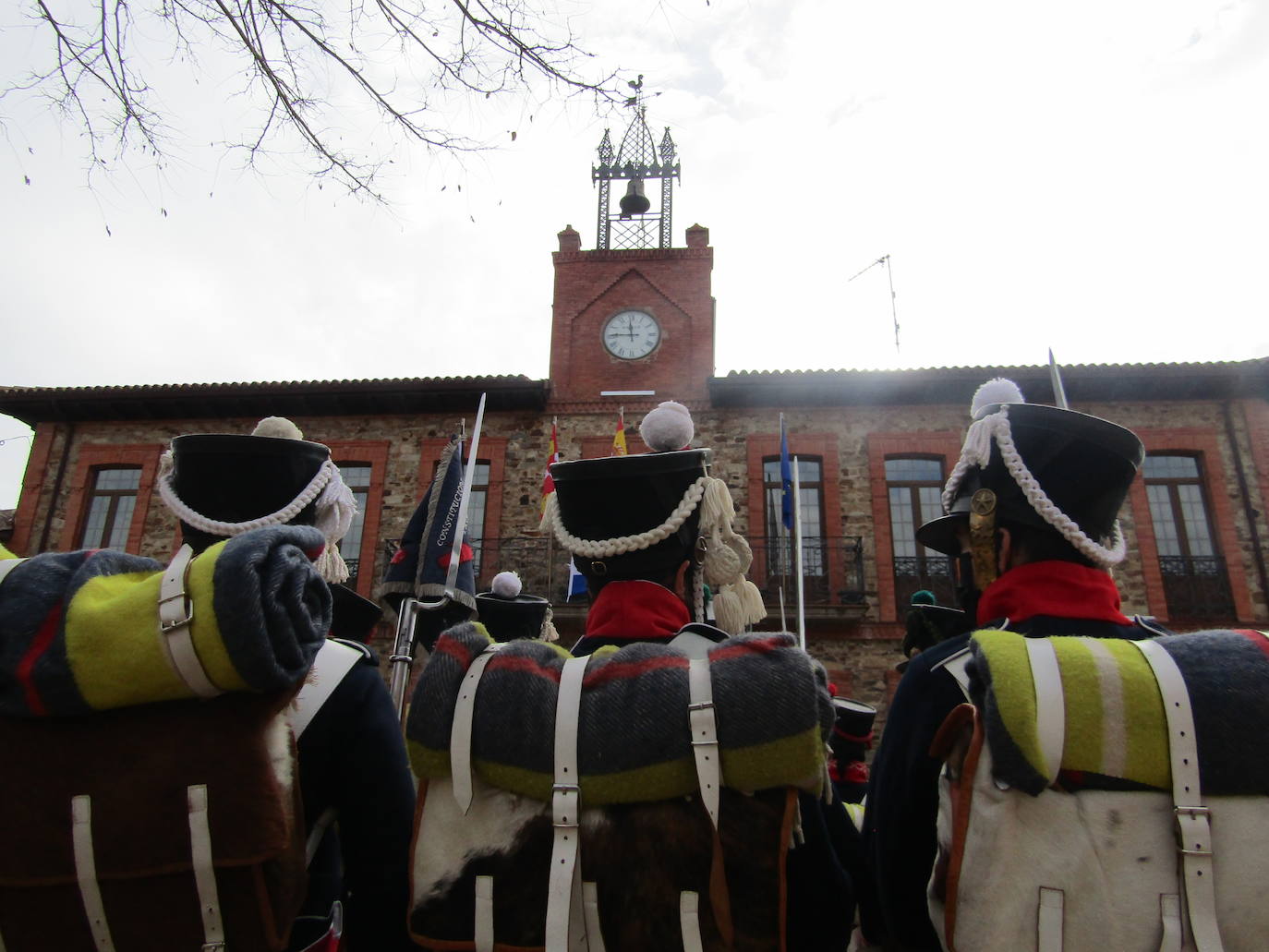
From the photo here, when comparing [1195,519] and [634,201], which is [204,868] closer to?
[1195,519]

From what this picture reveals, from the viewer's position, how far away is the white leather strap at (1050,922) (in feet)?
4.54

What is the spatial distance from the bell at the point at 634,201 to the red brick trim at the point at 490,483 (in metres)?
5.81

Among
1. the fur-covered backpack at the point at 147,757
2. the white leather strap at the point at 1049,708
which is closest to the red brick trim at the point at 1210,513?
the white leather strap at the point at 1049,708

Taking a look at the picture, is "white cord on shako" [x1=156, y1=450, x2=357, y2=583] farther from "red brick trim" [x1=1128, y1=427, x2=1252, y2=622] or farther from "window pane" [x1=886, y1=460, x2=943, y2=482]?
"red brick trim" [x1=1128, y1=427, x2=1252, y2=622]

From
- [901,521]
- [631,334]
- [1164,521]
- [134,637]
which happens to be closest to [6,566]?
[134,637]

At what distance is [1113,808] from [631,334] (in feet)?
46.8

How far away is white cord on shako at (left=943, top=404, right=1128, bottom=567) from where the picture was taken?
2.04 meters

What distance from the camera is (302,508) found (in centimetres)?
221

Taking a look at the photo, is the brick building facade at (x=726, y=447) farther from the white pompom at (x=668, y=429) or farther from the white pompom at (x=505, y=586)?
the white pompom at (x=668, y=429)

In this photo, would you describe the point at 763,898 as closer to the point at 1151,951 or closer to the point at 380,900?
the point at 1151,951

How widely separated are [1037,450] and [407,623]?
3752 millimetres

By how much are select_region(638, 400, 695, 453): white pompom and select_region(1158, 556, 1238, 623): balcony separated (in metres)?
13.0

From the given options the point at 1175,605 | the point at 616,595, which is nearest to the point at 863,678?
the point at 1175,605

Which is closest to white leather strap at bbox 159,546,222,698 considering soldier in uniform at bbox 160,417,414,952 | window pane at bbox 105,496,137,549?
soldier in uniform at bbox 160,417,414,952
